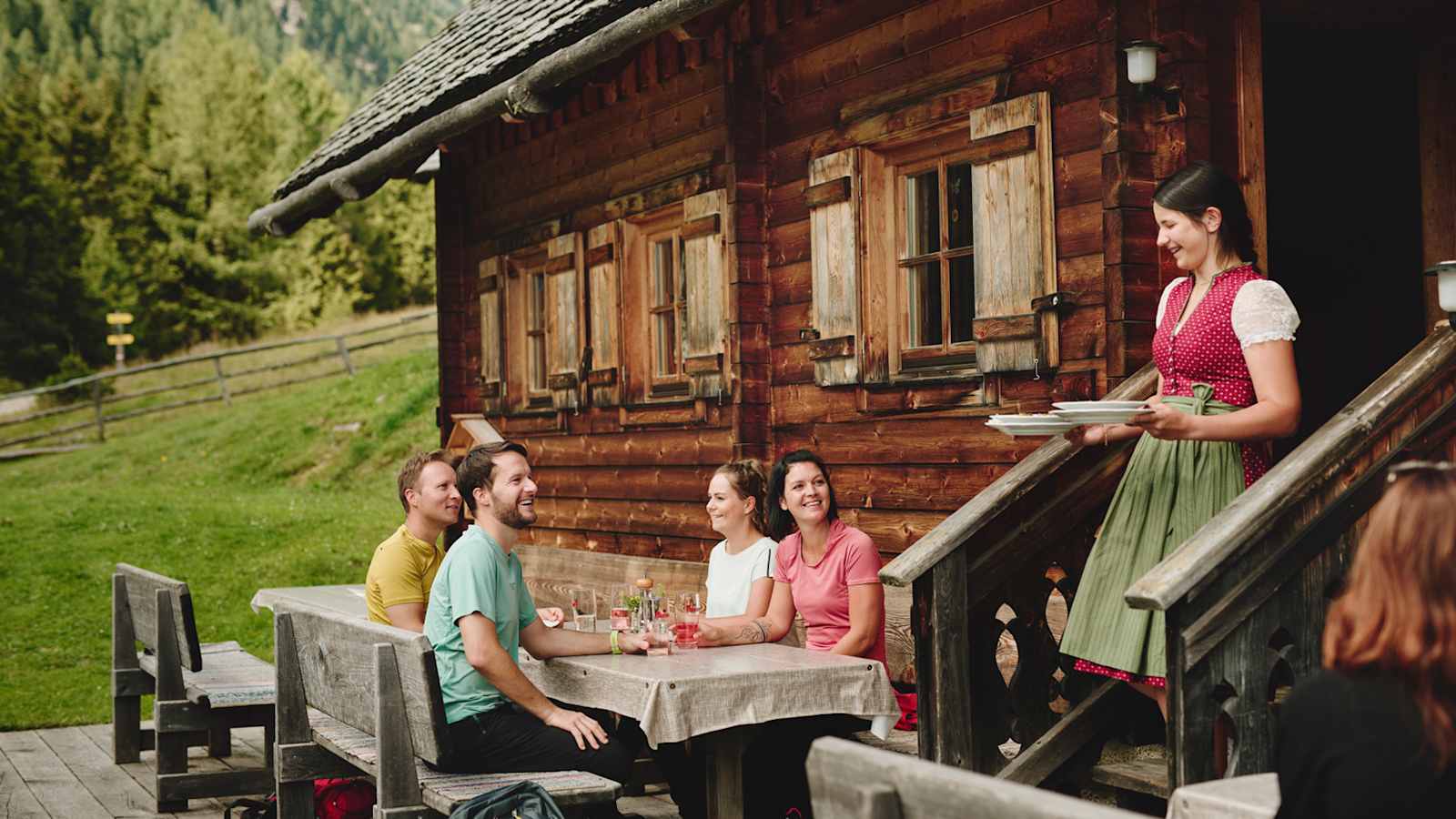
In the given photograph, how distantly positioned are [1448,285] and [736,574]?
10.3ft

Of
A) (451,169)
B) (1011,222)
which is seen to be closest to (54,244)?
(451,169)

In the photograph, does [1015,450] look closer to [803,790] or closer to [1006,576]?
[1006,576]

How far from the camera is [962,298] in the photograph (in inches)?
274

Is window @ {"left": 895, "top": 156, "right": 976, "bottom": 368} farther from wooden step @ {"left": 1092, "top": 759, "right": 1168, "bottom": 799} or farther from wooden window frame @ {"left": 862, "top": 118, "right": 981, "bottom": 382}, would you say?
wooden step @ {"left": 1092, "top": 759, "right": 1168, "bottom": 799}

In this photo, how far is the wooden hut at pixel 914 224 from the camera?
19.2ft

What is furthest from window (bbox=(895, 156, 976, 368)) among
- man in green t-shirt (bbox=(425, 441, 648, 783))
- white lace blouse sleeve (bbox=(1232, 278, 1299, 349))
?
man in green t-shirt (bbox=(425, 441, 648, 783))

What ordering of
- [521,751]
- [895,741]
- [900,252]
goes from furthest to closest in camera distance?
[900,252] → [895,741] → [521,751]

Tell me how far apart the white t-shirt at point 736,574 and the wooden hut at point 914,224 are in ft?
2.70

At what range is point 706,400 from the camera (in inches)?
349

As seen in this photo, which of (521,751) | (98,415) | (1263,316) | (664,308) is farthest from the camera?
(98,415)

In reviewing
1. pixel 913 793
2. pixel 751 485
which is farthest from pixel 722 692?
pixel 913 793

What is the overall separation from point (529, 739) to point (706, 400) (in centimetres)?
390

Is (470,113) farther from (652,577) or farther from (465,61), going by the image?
(652,577)

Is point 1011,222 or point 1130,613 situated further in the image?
point 1011,222
